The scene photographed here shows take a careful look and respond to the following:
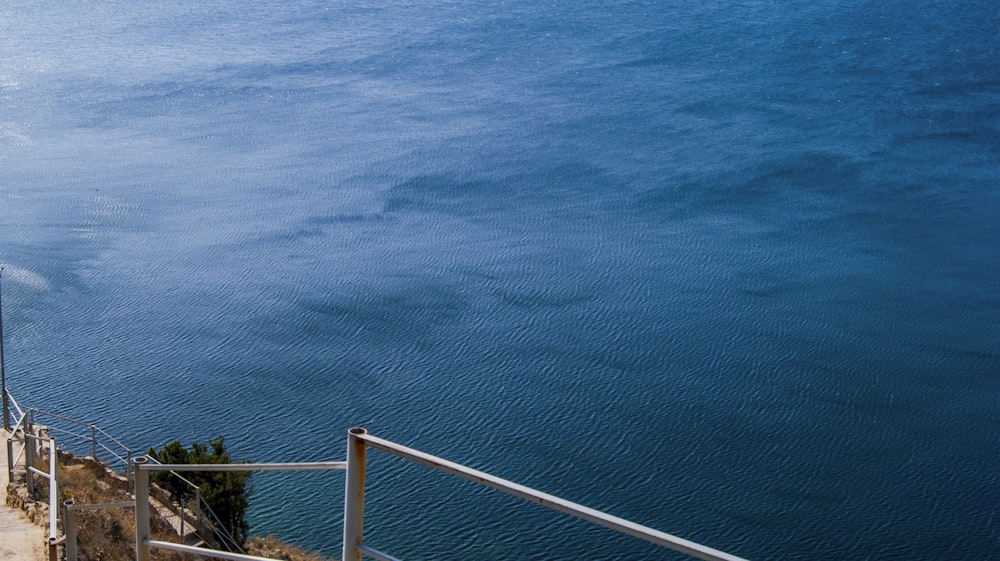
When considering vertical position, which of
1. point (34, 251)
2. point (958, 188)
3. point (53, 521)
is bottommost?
point (958, 188)

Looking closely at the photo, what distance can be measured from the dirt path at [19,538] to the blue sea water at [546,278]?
7006 mm

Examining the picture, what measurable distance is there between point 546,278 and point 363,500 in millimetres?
20258

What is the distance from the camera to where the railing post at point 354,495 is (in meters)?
2.93

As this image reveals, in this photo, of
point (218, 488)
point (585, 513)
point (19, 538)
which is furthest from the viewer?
point (218, 488)

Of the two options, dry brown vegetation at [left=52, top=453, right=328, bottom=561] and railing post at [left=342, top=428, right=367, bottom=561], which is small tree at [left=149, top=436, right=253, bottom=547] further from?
railing post at [left=342, top=428, right=367, bottom=561]

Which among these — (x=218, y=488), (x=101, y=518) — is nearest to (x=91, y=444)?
(x=218, y=488)

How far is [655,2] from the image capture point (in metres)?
48.5

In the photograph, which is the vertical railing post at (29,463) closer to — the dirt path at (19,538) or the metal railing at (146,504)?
the dirt path at (19,538)

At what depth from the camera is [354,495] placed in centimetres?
302

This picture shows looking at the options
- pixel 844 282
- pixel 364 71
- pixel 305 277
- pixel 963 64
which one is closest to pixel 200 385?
pixel 305 277

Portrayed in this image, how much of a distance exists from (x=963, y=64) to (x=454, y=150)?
20.5m

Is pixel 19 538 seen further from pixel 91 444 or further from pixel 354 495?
pixel 91 444

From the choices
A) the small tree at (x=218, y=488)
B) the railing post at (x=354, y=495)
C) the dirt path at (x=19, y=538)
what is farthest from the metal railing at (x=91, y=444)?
the railing post at (x=354, y=495)

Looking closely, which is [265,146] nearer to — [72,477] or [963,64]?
[72,477]
